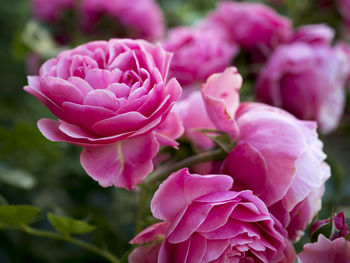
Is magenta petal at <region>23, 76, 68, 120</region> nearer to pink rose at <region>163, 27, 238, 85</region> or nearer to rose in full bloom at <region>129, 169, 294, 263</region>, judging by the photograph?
rose in full bloom at <region>129, 169, 294, 263</region>

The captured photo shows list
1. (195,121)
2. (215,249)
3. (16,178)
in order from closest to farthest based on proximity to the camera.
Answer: (215,249), (195,121), (16,178)

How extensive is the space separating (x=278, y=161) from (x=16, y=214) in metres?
0.20

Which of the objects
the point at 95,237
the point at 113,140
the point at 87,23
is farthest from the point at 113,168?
the point at 87,23

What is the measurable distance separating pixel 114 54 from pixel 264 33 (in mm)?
315

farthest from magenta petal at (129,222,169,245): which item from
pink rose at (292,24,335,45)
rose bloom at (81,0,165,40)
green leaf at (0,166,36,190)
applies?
rose bloom at (81,0,165,40)

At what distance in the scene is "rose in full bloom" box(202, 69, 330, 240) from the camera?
308 millimetres

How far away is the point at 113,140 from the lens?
0.29 metres

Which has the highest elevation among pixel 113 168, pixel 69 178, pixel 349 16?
pixel 113 168

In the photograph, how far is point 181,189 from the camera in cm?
30

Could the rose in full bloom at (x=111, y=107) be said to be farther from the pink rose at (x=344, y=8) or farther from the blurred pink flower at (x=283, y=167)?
the pink rose at (x=344, y=8)

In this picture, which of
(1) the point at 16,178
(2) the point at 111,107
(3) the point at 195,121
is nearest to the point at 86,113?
(2) the point at 111,107

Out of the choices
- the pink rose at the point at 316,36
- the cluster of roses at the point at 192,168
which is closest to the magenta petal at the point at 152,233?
the cluster of roses at the point at 192,168

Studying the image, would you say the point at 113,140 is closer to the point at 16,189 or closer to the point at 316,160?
the point at 316,160

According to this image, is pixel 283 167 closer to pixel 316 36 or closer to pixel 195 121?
pixel 195 121
